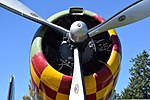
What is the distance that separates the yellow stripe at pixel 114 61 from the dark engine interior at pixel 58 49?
303mm

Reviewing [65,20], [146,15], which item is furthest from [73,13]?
[146,15]

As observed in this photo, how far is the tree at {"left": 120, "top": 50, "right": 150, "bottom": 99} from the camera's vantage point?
157 ft

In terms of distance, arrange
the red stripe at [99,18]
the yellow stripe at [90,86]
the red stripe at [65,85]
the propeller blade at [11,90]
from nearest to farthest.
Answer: the red stripe at [65,85], the yellow stripe at [90,86], the red stripe at [99,18], the propeller blade at [11,90]

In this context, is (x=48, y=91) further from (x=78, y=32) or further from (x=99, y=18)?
(x=99, y=18)

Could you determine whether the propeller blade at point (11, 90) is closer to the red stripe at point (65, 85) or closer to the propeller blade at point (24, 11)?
the propeller blade at point (24, 11)

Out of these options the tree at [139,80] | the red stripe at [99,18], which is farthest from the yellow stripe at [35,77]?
the tree at [139,80]

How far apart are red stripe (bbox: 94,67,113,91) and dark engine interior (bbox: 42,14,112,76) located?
44cm

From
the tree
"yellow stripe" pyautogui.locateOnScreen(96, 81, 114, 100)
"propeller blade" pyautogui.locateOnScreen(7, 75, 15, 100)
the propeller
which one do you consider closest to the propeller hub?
the propeller

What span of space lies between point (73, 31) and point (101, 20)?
1.18 meters

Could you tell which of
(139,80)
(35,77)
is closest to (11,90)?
(35,77)

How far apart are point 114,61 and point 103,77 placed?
440mm

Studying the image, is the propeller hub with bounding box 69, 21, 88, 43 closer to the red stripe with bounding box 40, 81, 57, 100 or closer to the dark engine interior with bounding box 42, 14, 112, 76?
the dark engine interior with bounding box 42, 14, 112, 76

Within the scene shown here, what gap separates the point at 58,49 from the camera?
8148 mm

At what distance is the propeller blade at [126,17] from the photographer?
7492 mm
